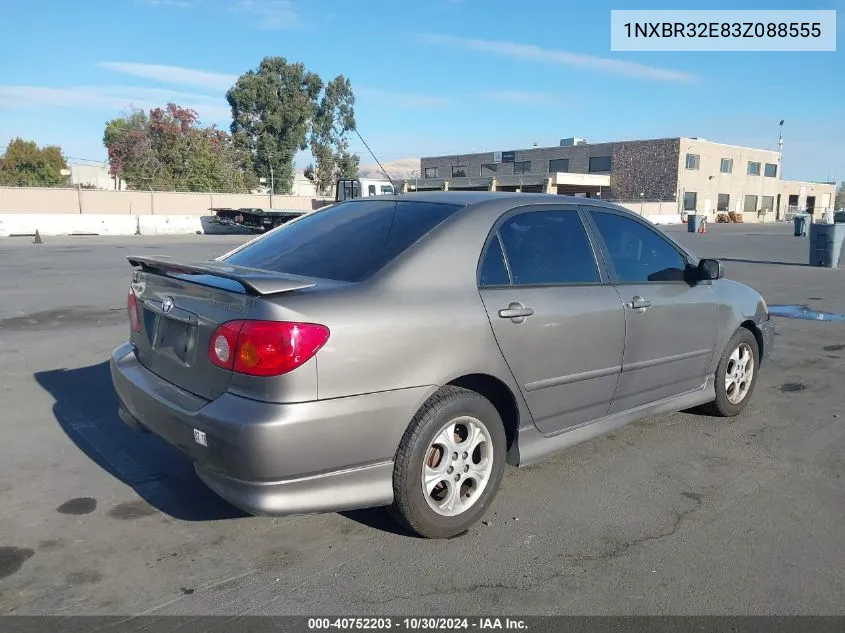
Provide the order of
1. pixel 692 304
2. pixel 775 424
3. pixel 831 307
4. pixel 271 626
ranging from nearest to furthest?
pixel 271 626 → pixel 692 304 → pixel 775 424 → pixel 831 307

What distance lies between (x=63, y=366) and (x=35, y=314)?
3309 mm

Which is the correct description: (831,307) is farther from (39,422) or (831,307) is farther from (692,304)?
(39,422)

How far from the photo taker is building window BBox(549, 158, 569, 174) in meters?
70.4

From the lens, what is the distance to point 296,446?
9.16 ft

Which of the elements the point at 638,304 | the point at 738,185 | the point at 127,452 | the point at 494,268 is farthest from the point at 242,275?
the point at 738,185

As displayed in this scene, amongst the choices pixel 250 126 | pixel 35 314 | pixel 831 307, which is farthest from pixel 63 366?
pixel 250 126

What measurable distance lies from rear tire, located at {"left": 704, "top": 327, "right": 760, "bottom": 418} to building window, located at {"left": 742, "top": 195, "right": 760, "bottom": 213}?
7518 cm

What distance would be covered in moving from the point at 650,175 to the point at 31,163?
58838 mm

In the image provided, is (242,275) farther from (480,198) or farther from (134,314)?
(480,198)

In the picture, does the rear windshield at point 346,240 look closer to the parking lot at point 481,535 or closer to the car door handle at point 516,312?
the car door handle at point 516,312

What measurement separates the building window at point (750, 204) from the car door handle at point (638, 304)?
76650mm

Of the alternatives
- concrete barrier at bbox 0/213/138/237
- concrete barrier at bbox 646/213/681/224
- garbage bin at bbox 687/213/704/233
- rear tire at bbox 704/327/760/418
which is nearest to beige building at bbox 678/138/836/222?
concrete barrier at bbox 646/213/681/224

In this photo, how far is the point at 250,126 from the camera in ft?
189

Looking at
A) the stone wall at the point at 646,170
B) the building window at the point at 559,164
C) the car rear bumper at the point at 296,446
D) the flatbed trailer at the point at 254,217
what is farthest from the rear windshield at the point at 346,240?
the building window at the point at 559,164
